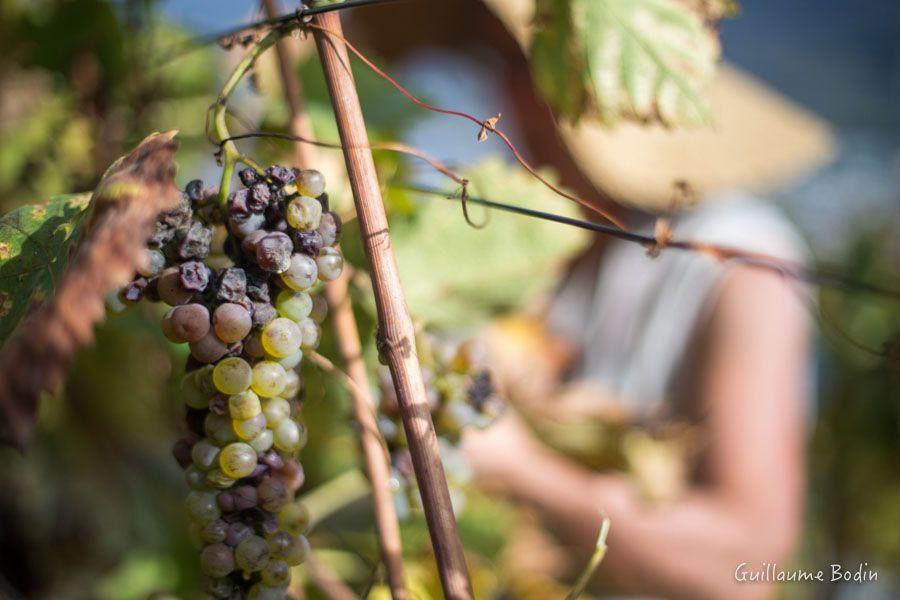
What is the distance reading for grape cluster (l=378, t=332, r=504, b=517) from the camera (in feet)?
1.20

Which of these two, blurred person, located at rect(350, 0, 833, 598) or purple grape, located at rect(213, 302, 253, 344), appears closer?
purple grape, located at rect(213, 302, 253, 344)

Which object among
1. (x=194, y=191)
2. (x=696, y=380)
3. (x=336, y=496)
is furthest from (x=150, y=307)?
(x=696, y=380)

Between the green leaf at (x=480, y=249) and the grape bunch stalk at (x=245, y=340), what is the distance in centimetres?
21

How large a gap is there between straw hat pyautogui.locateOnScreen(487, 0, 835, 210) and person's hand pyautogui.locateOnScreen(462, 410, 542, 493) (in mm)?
354

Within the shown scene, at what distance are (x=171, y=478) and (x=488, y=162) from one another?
1.45 ft

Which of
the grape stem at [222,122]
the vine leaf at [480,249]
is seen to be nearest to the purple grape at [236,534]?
the grape stem at [222,122]

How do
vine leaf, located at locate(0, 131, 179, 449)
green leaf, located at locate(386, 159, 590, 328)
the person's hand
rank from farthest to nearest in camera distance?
the person's hand → green leaf, located at locate(386, 159, 590, 328) → vine leaf, located at locate(0, 131, 179, 449)

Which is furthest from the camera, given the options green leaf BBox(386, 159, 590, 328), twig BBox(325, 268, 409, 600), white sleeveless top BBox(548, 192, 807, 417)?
white sleeveless top BBox(548, 192, 807, 417)

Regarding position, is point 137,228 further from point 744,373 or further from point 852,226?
point 852,226

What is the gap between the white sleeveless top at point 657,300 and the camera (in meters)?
1.12

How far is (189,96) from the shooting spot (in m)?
0.71

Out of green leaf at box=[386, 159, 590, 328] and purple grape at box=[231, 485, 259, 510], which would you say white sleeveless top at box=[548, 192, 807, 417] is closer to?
green leaf at box=[386, 159, 590, 328]

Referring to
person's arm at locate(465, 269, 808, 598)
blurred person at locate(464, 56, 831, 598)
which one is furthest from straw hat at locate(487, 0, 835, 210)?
person's arm at locate(465, 269, 808, 598)

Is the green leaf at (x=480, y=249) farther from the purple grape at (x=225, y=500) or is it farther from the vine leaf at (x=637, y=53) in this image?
the purple grape at (x=225, y=500)
